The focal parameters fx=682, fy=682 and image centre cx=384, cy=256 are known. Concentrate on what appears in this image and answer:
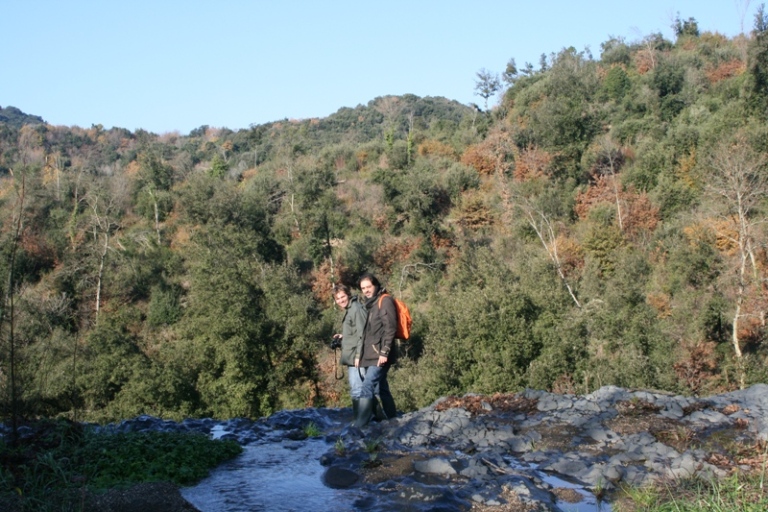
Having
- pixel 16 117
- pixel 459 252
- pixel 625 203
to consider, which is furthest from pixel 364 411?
pixel 16 117

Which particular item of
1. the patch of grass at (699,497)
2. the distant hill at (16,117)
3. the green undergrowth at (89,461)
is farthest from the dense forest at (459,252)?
the distant hill at (16,117)

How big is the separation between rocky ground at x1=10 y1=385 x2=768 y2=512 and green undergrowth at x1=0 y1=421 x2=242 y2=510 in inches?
21.0

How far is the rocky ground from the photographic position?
16.4 feet

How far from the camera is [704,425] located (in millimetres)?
7168

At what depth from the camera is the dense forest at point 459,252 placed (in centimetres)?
2342

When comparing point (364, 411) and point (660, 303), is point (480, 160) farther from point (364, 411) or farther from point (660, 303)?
point (364, 411)

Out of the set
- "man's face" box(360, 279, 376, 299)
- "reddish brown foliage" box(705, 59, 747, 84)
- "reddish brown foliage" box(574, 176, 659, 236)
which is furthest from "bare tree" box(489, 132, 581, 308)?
"man's face" box(360, 279, 376, 299)

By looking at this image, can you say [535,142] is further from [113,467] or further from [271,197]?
[113,467]

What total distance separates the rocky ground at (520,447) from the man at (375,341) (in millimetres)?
334

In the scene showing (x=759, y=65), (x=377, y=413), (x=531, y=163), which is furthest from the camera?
(x=531, y=163)

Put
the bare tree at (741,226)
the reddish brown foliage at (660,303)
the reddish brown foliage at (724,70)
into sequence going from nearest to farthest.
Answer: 1. the bare tree at (741,226)
2. the reddish brown foliage at (660,303)
3. the reddish brown foliage at (724,70)

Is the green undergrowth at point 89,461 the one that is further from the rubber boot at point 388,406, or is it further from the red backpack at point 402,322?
the red backpack at point 402,322

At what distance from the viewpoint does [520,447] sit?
6.66 m

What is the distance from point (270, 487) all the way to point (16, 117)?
11818cm
